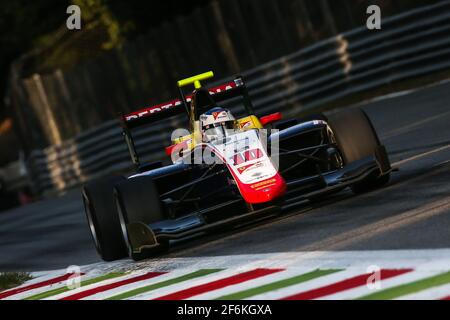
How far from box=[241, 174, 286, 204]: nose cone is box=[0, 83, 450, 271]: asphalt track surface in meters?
A: 0.32

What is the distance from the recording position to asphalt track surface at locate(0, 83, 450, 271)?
30.0ft

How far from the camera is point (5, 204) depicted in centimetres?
2861

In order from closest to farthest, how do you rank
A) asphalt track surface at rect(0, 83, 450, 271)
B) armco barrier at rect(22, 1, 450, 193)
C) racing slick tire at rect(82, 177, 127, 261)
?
asphalt track surface at rect(0, 83, 450, 271) < racing slick tire at rect(82, 177, 127, 261) < armco barrier at rect(22, 1, 450, 193)

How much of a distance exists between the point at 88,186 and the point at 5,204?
1702 cm

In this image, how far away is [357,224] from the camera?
32.8 ft

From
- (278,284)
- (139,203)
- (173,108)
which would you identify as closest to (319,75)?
(173,108)

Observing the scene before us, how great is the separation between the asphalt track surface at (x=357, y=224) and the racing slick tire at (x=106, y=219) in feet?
2.05

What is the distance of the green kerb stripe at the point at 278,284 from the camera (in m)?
7.94

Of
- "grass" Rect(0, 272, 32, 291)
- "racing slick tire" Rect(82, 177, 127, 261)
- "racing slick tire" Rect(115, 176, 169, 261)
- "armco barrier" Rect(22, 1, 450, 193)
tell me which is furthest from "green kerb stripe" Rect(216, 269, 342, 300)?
"armco barrier" Rect(22, 1, 450, 193)

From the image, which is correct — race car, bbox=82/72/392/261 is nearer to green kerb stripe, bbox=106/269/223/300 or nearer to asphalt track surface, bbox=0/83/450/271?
asphalt track surface, bbox=0/83/450/271

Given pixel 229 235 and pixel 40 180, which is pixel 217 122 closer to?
pixel 229 235

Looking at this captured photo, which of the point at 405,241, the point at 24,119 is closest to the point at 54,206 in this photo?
the point at 24,119

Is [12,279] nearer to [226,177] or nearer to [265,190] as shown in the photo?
[226,177]

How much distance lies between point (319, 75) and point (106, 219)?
1264 centimetres
